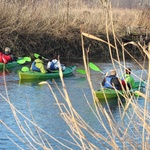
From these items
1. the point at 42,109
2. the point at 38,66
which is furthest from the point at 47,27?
the point at 42,109

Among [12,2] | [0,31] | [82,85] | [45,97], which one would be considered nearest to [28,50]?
[0,31]

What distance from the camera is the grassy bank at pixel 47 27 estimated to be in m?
24.1

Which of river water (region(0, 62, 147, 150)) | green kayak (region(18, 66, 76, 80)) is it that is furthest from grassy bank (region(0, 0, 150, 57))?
river water (region(0, 62, 147, 150))

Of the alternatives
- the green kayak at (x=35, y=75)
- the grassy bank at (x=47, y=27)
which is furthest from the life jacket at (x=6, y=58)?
the grassy bank at (x=47, y=27)

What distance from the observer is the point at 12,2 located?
2622cm

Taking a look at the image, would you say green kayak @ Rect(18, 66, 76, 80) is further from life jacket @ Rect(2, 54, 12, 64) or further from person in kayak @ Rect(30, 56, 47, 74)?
life jacket @ Rect(2, 54, 12, 64)

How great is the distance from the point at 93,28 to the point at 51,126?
17.3 metres

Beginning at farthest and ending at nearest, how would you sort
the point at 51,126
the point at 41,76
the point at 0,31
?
the point at 0,31 → the point at 41,76 → the point at 51,126

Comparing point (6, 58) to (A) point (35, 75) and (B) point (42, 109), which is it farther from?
(B) point (42, 109)

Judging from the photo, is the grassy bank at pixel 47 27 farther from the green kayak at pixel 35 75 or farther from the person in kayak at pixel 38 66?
the person in kayak at pixel 38 66

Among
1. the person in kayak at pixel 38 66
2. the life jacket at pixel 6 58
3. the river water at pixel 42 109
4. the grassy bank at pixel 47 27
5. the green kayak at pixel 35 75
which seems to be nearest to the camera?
the river water at pixel 42 109

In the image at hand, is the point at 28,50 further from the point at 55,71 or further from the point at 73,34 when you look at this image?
the point at 55,71

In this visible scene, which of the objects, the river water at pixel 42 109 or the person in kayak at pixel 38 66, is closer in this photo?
the river water at pixel 42 109

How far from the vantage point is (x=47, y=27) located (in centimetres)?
2544
